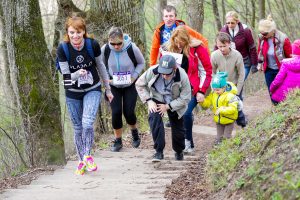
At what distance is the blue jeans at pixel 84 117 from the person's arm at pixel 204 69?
1.81 metres

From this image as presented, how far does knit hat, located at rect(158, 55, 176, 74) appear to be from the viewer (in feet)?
25.0

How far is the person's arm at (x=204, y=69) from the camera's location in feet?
28.8

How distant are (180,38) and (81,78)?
1672 mm

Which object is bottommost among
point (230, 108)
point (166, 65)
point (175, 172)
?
point (175, 172)

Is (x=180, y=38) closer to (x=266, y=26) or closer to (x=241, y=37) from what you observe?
(x=266, y=26)

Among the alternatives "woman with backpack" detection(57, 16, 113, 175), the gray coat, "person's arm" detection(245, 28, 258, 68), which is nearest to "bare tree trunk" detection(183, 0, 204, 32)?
"person's arm" detection(245, 28, 258, 68)

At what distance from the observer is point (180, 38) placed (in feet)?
27.4

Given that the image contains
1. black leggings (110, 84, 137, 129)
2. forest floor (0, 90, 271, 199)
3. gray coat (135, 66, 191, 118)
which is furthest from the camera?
black leggings (110, 84, 137, 129)

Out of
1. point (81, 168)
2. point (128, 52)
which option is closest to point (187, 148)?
point (128, 52)

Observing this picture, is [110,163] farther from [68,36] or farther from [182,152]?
[68,36]

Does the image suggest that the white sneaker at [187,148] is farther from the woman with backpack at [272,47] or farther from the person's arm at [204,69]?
the woman with backpack at [272,47]

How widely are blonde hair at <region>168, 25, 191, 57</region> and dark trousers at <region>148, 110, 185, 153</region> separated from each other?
1025 mm

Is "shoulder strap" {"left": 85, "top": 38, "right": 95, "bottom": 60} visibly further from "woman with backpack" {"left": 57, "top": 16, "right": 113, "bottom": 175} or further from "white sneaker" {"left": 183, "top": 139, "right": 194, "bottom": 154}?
"white sneaker" {"left": 183, "top": 139, "right": 194, "bottom": 154}

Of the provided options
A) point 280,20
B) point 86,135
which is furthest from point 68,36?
point 280,20
